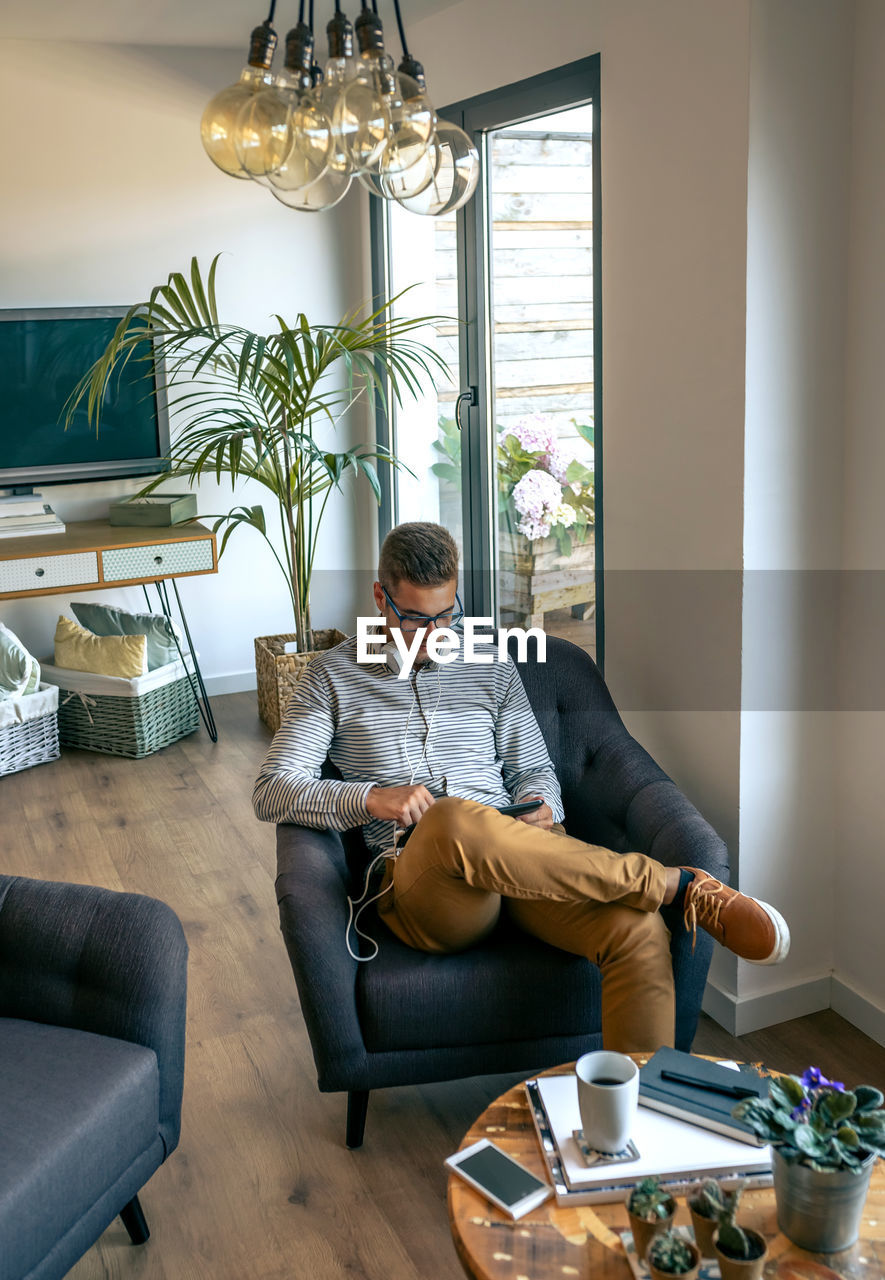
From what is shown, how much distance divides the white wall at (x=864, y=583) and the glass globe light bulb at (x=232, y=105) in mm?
1262

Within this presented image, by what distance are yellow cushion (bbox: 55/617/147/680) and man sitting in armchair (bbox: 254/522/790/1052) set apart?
1804 millimetres

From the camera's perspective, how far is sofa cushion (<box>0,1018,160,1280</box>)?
4.67 ft

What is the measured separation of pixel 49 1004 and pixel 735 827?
1.34m

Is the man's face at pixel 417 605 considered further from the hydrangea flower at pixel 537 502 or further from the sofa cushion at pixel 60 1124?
the hydrangea flower at pixel 537 502

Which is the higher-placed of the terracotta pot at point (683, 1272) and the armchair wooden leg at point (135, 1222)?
the terracotta pot at point (683, 1272)

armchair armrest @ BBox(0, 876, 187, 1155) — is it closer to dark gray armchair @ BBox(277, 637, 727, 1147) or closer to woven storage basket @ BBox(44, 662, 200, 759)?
dark gray armchair @ BBox(277, 637, 727, 1147)

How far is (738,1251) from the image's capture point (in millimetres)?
1156

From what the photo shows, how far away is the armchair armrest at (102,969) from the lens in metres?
1.72

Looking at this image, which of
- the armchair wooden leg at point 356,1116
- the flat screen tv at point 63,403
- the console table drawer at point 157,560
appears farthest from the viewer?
the flat screen tv at point 63,403

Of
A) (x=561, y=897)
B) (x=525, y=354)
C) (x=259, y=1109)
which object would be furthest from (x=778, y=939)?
(x=525, y=354)

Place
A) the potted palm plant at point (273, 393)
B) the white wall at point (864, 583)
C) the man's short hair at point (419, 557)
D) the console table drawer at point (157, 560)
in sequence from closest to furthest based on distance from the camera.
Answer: the white wall at point (864, 583)
the man's short hair at point (419, 557)
the potted palm plant at point (273, 393)
the console table drawer at point (157, 560)

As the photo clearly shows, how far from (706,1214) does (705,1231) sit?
0.06ft

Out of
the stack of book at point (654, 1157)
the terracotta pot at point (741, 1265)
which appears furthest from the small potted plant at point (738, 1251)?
the stack of book at point (654, 1157)

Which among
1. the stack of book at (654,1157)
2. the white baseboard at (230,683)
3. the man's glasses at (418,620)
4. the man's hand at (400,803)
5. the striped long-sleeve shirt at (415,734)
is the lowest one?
the white baseboard at (230,683)
